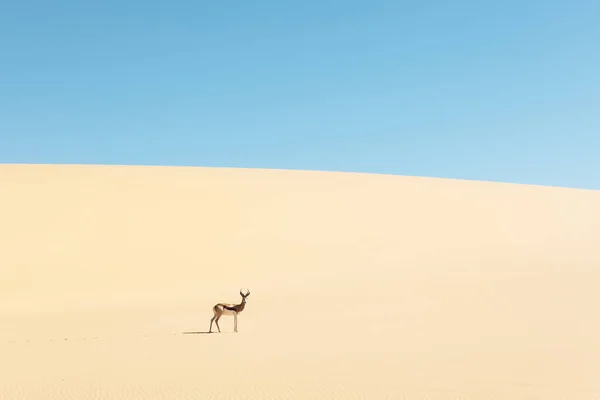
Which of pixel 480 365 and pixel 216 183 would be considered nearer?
pixel 480 365

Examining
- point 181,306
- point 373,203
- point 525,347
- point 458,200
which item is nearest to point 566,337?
point 525,347

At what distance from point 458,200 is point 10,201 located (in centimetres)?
2328

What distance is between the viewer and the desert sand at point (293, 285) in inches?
357

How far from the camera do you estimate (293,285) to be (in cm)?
2156

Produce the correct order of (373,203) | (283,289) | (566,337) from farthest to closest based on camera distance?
(373,203), (283,289), (566,337)

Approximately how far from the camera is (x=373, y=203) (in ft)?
120

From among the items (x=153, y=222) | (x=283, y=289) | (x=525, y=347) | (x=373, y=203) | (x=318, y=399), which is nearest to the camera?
(x=318, y=399)

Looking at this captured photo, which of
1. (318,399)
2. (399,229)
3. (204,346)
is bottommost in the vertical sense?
(318,399)

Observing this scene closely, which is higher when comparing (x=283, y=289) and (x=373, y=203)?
(x=373, y=203)

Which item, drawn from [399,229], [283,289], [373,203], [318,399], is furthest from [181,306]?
[373,203]

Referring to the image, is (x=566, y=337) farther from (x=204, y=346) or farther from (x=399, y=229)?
(x=399, y=229)

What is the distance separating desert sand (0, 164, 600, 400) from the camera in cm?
908

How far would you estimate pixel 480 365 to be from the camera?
975 centimetres

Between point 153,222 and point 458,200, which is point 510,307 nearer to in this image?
point 153,222
